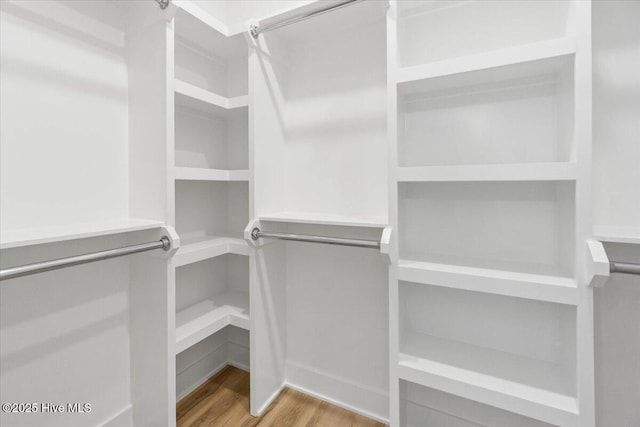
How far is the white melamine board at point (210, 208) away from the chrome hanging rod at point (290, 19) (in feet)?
2.73

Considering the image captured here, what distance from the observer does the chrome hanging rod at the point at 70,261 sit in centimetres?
81

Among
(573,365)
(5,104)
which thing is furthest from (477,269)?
(5,104)

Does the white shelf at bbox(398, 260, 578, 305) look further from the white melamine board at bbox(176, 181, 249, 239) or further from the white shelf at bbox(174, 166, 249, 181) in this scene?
the white melamine board at bbox(176, 181, 249, 239)

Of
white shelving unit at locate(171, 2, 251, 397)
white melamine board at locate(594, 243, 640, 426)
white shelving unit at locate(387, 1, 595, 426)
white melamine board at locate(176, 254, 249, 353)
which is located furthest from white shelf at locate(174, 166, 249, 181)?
white melamine board at locate(594, 243, 640, 426)

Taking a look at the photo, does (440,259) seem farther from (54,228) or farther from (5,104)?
(5,104)

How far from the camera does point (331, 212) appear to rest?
157cm

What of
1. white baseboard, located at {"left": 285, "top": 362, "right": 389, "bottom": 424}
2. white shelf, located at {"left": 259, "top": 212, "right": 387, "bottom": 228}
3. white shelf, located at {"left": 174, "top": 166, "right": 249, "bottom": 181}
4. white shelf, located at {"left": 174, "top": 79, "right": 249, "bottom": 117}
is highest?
white shelf, located at {"left": 174, "top": 79, "right": 249, "bottom": 117}

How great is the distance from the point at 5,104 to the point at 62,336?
2.85 feet

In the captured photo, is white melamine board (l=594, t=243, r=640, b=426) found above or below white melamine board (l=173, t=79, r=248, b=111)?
below

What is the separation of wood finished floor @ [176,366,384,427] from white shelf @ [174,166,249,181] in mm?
1198

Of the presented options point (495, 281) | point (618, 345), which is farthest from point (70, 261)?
point (618, 345)

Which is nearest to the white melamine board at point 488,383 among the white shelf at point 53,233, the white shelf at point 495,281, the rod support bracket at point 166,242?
the white shelf at point 495,281

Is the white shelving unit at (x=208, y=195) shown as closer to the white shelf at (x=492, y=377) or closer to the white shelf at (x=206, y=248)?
the white shelf at (x=206, y=248)

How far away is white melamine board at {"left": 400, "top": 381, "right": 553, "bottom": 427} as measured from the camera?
1.21 metres
